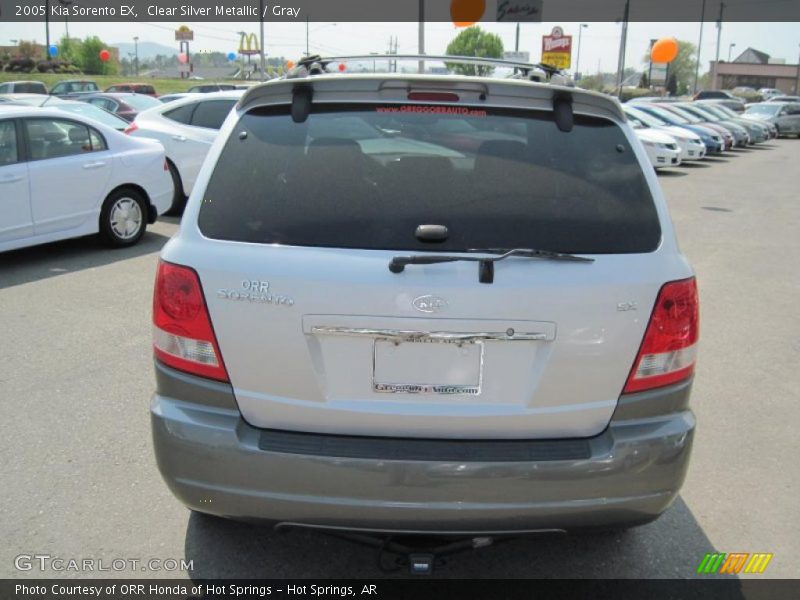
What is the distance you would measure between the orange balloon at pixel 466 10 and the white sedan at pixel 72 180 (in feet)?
30.5

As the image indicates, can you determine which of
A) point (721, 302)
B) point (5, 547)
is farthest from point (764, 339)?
point (5, 547)

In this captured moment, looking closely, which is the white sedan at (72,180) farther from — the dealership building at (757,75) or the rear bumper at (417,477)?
the dealership building at (757,75)

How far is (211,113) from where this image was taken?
453 inches

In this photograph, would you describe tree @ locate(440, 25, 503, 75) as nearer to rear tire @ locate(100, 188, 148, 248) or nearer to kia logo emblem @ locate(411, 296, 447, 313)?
rear tire @ locate(100, 188, 148, 248)

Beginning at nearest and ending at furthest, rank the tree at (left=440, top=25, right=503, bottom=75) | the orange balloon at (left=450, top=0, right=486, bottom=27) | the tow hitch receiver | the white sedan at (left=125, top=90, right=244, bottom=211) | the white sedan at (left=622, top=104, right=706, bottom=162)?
the tow hitch receiver < the white sedan at (left=125, top=90, right=244, bottom=211) < the orange balloon at (left=450, top=0, right=486, bottom=27) < the white sedan at (left=622, top=104, right=706, bottom=162) < the tree at (left=440, top=25, right=503, bottom=75)

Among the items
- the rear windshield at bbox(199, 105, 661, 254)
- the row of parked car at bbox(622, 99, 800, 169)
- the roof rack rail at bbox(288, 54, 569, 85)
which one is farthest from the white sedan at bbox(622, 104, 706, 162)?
the rear windshield at bbox(199, 105, 661, 254)

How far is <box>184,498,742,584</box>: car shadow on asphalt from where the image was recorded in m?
3.13

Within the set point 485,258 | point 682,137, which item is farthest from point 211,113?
point 682,137

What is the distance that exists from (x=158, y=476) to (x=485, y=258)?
2205 millimetres

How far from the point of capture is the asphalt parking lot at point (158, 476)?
10.5 ft

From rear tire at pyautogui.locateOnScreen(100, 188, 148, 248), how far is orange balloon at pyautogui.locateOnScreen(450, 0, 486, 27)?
9822 mm

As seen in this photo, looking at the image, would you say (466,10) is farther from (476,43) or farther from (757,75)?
(757,75)

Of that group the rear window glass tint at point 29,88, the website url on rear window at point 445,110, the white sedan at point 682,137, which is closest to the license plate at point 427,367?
the website url on rear window at point 445,110

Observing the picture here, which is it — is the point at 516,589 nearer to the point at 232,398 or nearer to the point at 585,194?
the point at 232,398
